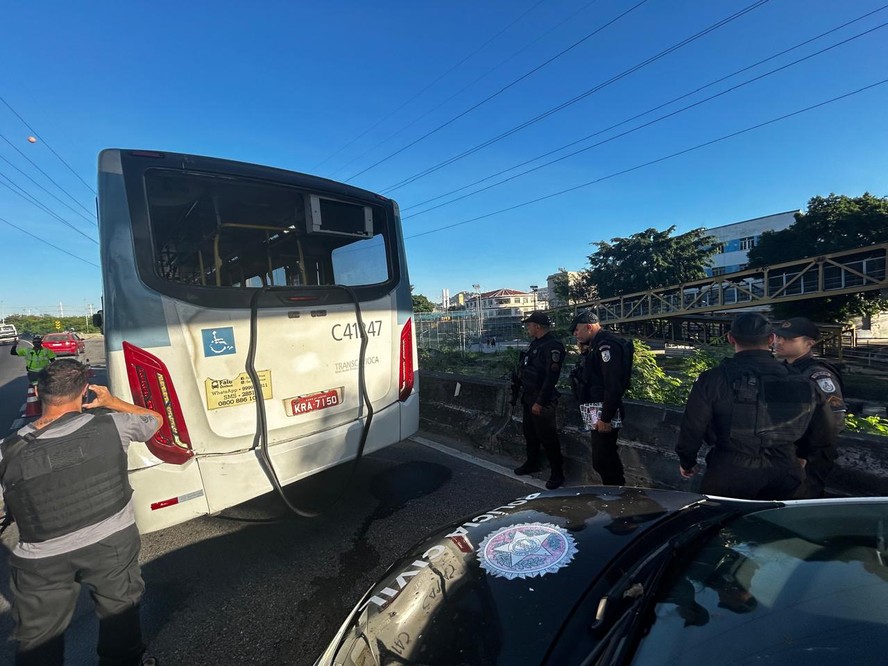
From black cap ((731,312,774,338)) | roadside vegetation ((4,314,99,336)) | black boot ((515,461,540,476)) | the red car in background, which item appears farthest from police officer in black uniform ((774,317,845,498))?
roadside vegetation ((4,314,99,336))

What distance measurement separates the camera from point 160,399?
2.59m

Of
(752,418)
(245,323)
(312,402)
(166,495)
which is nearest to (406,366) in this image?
(312,402)

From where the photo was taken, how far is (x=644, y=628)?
117 centimetres

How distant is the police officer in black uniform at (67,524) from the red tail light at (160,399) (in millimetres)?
412

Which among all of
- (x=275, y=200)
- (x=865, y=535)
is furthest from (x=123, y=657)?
(x=865, y=535)

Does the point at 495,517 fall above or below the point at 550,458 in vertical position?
above

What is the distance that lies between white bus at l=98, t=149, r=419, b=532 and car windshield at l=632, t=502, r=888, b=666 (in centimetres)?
256

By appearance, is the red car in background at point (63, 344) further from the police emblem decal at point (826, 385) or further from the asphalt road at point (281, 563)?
the police emblem decal at point (826, 385)

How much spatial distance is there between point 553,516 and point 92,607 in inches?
115

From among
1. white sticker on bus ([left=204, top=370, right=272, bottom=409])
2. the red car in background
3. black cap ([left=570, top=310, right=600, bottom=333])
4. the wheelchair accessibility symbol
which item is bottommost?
white sticker on bus ([left=204, top=370, right=272, bottom=409])

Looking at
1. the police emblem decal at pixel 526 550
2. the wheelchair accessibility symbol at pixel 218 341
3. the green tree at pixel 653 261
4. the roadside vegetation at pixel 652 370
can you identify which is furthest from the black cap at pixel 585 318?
the green tree at pixel 653 261

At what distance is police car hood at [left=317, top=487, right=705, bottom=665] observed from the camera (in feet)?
4.15

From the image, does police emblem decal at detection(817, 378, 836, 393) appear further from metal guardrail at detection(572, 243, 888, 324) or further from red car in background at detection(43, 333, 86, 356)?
red car in background at detection(43, 333, 86, 356)

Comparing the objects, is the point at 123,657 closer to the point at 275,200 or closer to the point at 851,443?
the point at 275,200
